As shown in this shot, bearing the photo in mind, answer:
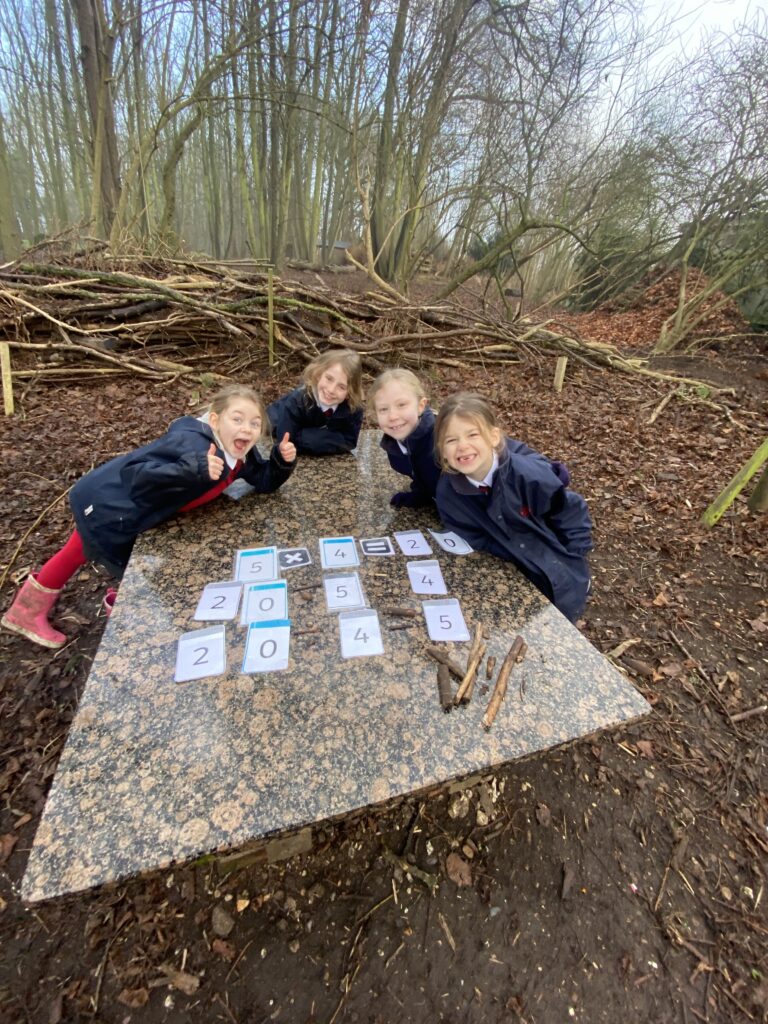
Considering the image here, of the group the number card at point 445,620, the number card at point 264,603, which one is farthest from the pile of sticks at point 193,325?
the number card at point 445,620

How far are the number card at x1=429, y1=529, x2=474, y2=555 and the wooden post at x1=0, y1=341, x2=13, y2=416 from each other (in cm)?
502

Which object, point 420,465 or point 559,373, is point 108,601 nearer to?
point 420,465

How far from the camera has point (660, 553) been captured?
3.58 meters

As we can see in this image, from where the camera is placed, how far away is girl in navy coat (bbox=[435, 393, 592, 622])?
2.10 m

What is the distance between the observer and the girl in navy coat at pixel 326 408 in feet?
10.2

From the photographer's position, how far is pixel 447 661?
1.61m

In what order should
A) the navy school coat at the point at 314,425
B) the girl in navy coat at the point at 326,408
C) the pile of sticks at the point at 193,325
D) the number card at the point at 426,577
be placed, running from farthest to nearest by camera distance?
the pile of sticks at the point at 193,325 → the navy school coat at the point at 314,425 → the girl in navy coat at the point at 326,408 → the number card at the point at 426,577

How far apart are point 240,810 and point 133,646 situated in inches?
28.3

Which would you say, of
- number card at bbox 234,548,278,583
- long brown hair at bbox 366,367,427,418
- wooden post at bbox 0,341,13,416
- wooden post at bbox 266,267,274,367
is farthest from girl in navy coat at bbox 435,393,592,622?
wooden post at bbox 0,341,13,416

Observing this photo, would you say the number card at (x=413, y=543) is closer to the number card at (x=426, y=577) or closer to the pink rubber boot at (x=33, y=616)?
the number card at (x=426, y=577)

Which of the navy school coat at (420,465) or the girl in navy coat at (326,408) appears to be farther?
the girl in navy coat at (326,408)

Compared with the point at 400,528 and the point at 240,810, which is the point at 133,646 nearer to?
the point at 240,810

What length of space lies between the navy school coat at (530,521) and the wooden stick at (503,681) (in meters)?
0.52

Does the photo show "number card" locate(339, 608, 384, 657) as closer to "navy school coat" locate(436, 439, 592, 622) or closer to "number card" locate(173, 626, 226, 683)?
"number card" locate(173, 626, 226, 683)
